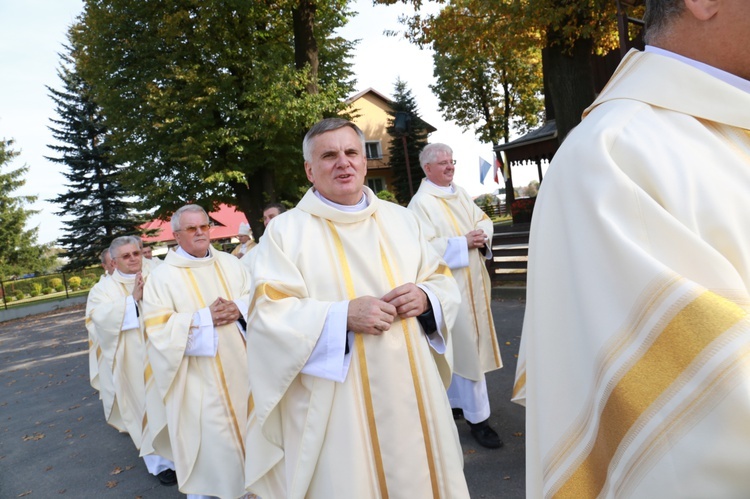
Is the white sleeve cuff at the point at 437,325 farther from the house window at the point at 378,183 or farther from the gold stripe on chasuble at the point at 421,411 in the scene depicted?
the house window at the point at 378,183

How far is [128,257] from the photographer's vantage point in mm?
5812

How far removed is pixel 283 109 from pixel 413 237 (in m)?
12.2

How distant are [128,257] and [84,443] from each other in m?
2.55

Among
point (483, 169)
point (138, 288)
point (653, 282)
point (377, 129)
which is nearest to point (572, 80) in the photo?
point (138, 288)

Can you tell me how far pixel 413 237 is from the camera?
2.94 metres

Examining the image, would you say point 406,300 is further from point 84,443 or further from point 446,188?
point 84,443

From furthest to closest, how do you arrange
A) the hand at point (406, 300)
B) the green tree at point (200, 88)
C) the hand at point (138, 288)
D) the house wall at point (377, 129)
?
the house wall at point (377, 129) < the green tree at point (200, 88) < the hand at point (138, 288) < the hand at point (406, 300)

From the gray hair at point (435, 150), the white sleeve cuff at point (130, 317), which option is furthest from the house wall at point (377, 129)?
the gray hair at point (435, 150)

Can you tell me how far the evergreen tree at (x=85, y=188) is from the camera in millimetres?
30672

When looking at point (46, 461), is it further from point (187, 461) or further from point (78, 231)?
point (78, 231)

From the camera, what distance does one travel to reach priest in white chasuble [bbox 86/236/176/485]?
17.6 ft

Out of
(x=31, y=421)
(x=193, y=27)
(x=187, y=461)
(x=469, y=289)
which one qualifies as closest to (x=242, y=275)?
(x=187, y=461)

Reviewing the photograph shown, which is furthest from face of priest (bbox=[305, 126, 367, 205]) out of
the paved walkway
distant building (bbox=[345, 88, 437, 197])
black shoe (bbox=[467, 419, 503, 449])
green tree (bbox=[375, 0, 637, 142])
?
distant building (bbox=[345, 88, 437, 197])

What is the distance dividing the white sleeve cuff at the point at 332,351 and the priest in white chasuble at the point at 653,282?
1.32 meters
